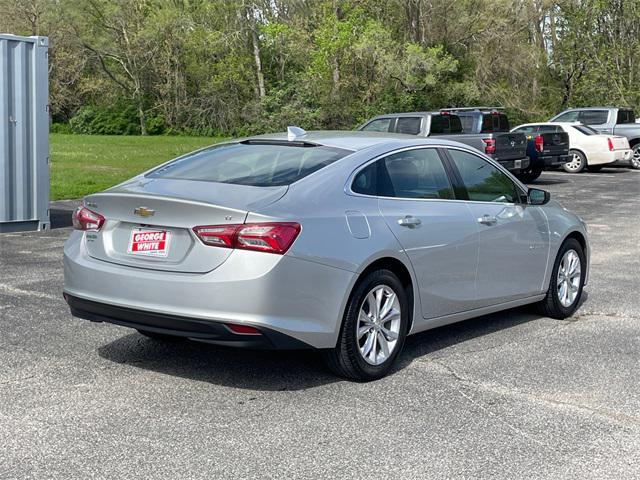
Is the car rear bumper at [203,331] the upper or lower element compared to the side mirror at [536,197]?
lower

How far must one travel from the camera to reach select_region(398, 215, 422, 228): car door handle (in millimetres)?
5999

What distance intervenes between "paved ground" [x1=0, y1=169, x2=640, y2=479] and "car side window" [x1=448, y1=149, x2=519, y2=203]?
1.08 metres

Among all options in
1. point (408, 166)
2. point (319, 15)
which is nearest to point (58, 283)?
point (408, 166)

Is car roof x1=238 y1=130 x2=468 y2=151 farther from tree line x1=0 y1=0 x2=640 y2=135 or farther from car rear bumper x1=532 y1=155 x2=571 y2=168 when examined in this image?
tree line x1=0 y1=0 x2=640 y2=135

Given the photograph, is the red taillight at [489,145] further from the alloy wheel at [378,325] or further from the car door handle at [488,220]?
the alloy wheel at [378,325]

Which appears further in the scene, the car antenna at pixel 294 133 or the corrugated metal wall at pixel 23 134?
the corrugated metal wall at pixel 23 134

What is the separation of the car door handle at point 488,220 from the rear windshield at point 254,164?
127cm

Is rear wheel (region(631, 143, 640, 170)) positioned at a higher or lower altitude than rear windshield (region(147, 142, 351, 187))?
lower

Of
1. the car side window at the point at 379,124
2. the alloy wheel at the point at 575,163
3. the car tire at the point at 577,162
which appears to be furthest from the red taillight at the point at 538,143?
the car side window at the point at 379,124

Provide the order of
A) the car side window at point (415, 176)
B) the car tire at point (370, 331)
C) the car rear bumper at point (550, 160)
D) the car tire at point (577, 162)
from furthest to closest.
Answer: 1. the car tire at point (577, 162)
2. the car rear bumper at point (550, 160)
3. the car side window at point (415, 176)
4. the car tire at point (370, 331)

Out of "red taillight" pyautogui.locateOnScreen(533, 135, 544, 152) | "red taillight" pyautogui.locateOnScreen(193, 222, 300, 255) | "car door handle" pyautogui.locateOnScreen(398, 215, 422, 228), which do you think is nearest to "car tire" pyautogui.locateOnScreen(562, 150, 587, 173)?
"red taillight" pyautogui.locateOnScreen(533, 135, 544, 152)

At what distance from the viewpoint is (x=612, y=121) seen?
3030 centimetres

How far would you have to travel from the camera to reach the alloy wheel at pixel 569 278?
785cm

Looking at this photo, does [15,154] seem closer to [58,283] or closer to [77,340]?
[58,283]
